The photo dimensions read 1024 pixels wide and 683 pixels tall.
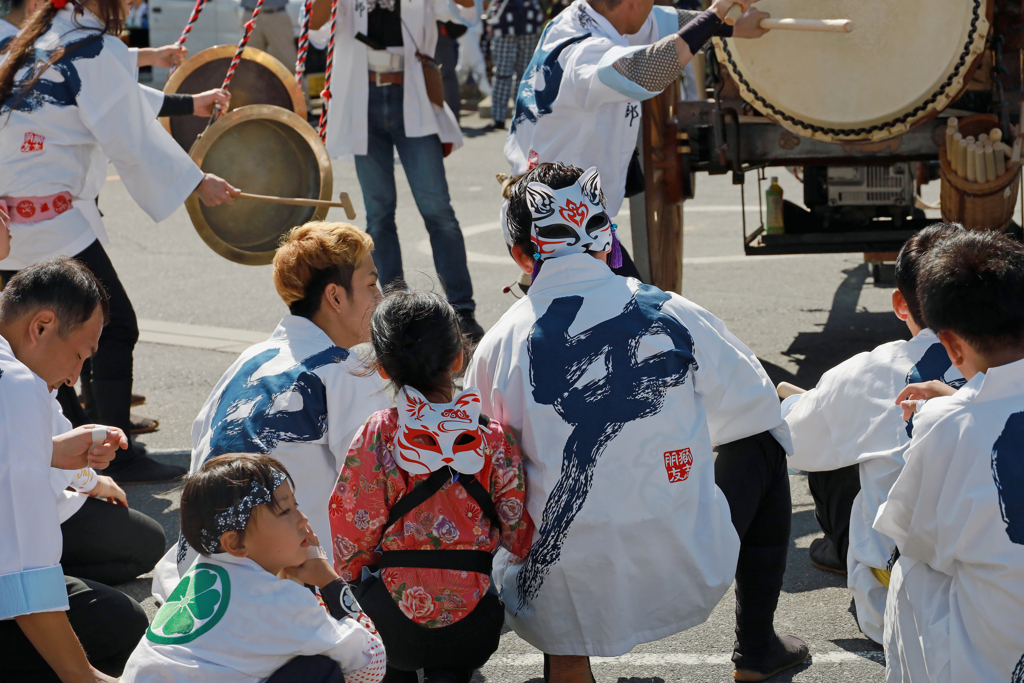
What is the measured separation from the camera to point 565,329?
2.24 m

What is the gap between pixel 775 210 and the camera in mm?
4887

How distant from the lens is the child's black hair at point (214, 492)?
193 centimetres

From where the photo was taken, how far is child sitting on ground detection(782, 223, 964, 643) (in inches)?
97.9

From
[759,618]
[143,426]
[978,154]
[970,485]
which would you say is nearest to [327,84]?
[143,426]

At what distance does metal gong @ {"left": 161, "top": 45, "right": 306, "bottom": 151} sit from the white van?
9.35 m

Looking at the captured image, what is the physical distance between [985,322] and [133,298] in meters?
5.40

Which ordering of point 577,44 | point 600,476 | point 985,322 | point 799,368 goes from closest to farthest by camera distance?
point 985,322 < point 600,476 < point 577,44 < point 799,368

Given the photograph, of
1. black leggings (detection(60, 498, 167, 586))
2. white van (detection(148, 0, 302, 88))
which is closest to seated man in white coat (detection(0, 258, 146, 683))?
black leggings (detection(60, 498, 167, 586))

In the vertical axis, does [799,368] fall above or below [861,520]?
below

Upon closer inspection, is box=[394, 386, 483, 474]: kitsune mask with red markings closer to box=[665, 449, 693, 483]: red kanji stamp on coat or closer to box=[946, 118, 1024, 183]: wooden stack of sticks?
box=[665, 449, 693, 483]: red kanji stamp on coat

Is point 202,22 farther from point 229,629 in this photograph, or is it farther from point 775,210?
Result: point 229,629

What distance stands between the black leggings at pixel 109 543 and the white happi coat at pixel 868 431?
1654 millimetres

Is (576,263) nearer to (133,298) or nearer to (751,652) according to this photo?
(751,652)

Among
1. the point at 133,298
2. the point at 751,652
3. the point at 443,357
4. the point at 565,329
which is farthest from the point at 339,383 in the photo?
the point at 133,298
